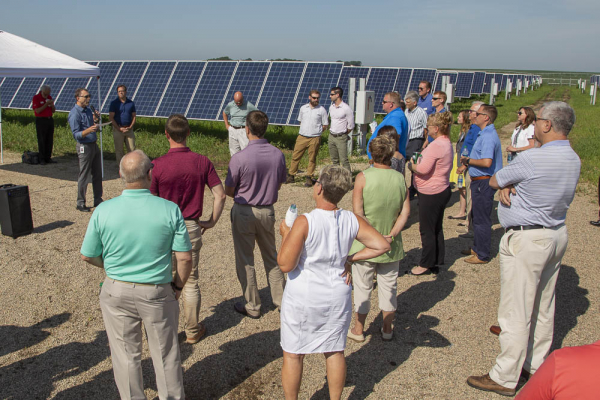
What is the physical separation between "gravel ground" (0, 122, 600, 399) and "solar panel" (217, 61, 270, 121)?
787 cm

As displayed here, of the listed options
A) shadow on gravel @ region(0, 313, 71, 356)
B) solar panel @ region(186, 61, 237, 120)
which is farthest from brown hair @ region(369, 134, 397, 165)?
solar panel @ region(186, 61, 237, 120)

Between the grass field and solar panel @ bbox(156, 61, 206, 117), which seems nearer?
the grass field

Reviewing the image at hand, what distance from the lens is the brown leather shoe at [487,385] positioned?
3469 mm

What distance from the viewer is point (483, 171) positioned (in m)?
5.71

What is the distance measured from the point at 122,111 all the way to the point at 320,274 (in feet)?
27.2

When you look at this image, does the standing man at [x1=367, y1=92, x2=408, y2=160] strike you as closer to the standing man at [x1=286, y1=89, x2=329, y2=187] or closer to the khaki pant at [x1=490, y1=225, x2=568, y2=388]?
the standing man at [x1=286, y1=89, x2=329, y2=187]

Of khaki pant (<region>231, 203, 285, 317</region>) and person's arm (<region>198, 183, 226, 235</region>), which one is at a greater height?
person's arm (<region>198, 183, 226, 235</region>)

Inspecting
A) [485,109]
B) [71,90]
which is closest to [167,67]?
[71,90]

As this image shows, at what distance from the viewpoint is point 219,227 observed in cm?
709

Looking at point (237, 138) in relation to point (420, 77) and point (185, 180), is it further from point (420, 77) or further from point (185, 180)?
point (420, 77)

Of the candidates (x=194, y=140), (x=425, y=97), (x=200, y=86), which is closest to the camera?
(x=425, y=97)

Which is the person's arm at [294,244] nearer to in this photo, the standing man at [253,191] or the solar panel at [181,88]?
the standing man at [253,191]

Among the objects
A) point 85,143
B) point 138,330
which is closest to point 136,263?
point 138,330

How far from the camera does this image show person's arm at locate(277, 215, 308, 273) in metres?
2.72
